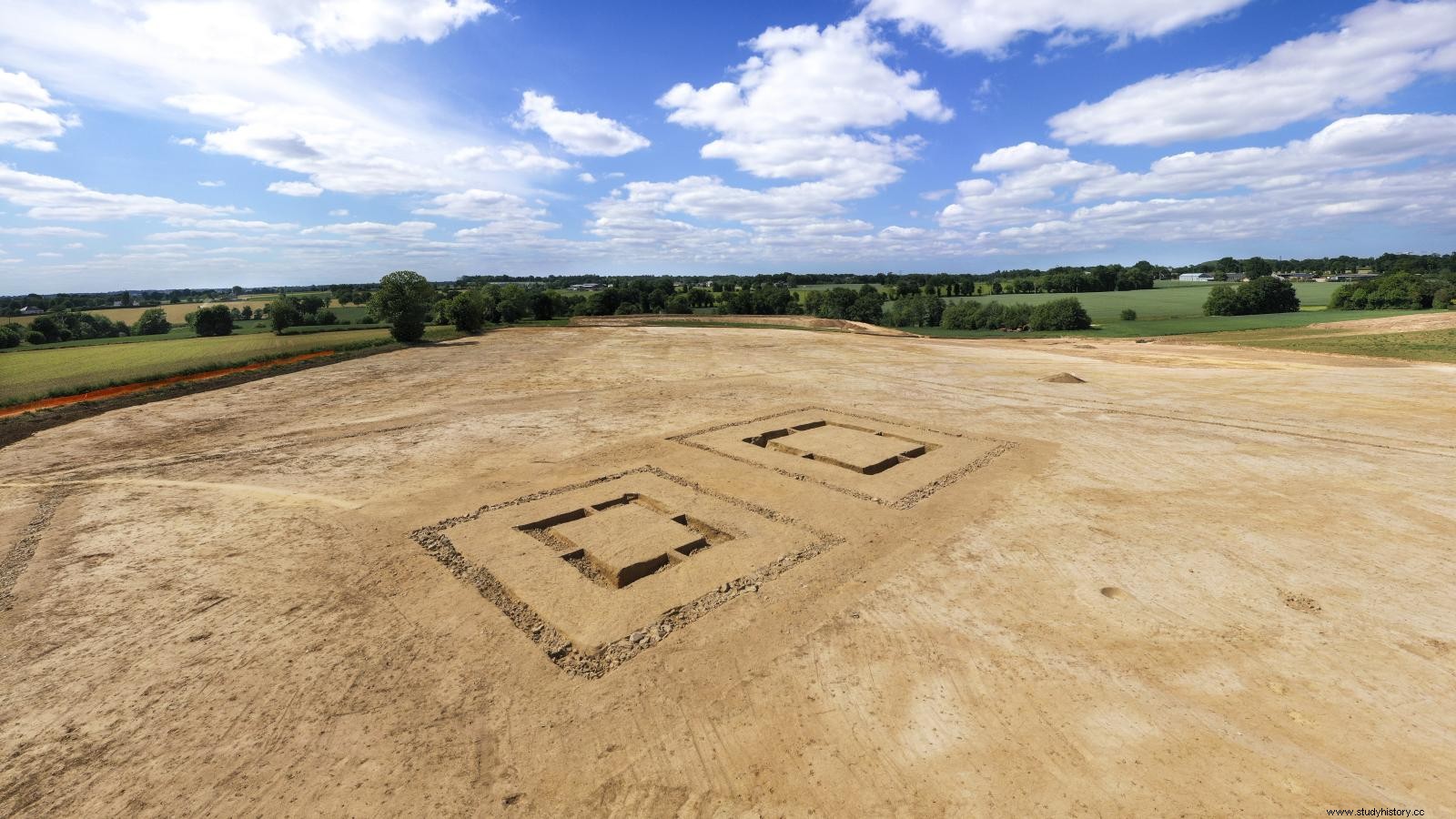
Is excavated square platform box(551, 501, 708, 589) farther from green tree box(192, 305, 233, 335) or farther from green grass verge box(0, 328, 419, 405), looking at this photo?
green tree box(192, 305, 233, 335)

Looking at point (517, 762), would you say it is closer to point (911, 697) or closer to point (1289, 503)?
point (911, 697)

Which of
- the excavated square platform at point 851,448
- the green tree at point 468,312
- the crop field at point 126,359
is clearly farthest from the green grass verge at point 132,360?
the excavated square platform at point 851,448

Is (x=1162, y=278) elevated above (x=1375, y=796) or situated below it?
above

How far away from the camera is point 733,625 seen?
268 inches

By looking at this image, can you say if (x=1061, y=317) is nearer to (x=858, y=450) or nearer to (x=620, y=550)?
(x=858, y=450)

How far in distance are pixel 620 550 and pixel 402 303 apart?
131 feet

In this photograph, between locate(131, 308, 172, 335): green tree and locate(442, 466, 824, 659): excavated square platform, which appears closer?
locate(442, 466, 824, 659): excavated square platform

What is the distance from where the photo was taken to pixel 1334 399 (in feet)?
63.4

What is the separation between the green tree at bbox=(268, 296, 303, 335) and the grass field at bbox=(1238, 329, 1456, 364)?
2779 inches

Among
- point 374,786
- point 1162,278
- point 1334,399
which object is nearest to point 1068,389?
point 1334,399

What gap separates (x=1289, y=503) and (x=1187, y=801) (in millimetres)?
9121

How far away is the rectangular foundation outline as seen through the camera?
625cm

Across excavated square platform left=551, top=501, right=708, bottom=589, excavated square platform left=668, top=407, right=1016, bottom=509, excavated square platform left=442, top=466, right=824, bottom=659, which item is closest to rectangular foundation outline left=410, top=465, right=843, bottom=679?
excavated square platform left=442, top=466, right=824, bottom=659

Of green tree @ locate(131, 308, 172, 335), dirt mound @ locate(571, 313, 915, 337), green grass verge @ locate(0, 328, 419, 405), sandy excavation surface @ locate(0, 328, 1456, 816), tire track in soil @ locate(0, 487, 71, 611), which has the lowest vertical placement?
sandy excavation surface @ locate(0, 328, 1456, 816)
